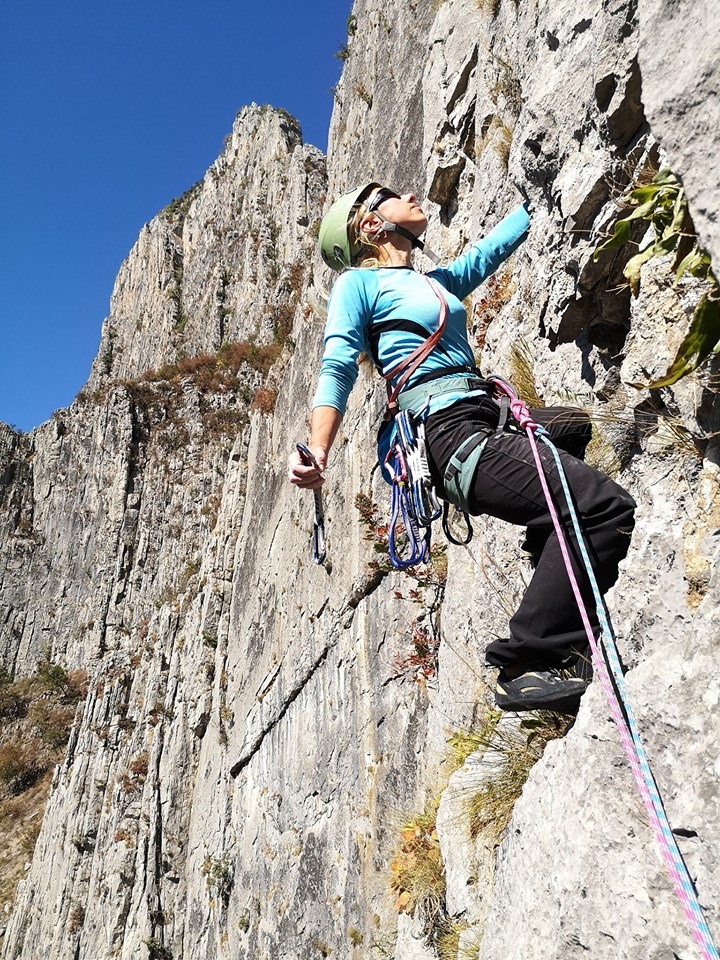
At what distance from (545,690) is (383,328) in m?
1.63

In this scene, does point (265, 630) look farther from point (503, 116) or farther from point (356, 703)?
point (503, 116)

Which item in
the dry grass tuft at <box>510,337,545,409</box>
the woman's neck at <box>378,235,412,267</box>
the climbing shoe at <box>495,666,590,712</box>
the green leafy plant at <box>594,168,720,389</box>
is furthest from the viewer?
the dry grass tuft at <box>510,337,545,409</box>

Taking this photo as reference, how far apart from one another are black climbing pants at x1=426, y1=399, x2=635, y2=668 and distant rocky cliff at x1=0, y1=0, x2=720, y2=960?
11cm

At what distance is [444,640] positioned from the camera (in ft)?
15.7

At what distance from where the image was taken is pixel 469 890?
309 centimetres

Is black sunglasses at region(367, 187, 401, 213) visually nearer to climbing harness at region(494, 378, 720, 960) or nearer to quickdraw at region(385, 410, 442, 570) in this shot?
quickdraw at region(385, 410, 442, 570)

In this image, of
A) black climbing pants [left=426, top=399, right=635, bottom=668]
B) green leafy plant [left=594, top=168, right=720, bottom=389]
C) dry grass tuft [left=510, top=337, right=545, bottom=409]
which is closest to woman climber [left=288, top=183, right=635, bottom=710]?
black climbing pants [left=426, top=399, right=635, bottom=668]

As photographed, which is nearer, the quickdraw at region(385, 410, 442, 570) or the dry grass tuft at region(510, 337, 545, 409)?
the quickdraw at region(385, 410, 442, 570)

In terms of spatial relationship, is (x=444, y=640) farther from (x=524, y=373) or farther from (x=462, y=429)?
(x=462, y=429)

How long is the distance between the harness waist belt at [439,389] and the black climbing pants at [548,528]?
0.28 m

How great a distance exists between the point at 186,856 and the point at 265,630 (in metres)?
7.09

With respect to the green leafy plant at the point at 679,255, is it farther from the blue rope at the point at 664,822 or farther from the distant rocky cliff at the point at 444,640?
the blue rope at the point at 664,822

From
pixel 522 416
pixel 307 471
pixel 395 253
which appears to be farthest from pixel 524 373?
pixel 307 471

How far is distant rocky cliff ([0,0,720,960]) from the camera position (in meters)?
1.73
